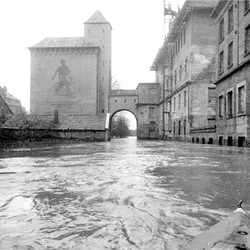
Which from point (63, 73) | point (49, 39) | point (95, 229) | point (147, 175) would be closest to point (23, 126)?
point (63, 73)

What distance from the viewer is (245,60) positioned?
1512 centimetres

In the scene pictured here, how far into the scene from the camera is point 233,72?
56.3ft

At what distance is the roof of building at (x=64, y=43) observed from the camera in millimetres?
42944

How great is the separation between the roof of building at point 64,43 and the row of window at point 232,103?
27.3 meters

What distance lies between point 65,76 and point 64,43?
16.5ft

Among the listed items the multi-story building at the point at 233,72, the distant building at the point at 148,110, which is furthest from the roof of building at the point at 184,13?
the distant building at the point at 148,110

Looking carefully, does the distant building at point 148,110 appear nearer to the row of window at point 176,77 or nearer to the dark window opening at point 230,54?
the row of window at point 176,77

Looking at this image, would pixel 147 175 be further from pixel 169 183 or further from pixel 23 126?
pixel 23 126

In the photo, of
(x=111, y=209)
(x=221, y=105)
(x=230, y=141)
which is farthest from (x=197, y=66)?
(x=111, y=209)

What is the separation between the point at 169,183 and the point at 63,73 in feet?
135

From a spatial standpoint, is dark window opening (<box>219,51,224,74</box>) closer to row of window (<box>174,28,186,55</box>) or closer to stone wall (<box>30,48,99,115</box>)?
row of window (<box>174,28,186,55</box>)

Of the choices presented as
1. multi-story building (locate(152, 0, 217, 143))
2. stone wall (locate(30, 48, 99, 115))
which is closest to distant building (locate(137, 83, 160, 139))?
stone wall (locate(30, 48, 99, 115))

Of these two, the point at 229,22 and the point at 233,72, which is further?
the point at 229,22

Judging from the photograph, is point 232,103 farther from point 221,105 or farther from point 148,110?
point 148,110
